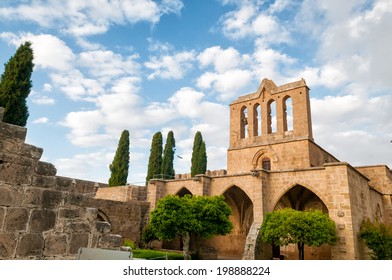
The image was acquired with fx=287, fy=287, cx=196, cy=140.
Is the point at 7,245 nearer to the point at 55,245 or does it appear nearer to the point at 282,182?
the point at 55,245

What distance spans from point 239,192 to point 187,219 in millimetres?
6794

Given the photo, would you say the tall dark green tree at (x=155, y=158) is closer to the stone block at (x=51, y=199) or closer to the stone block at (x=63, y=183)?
the stone block at (x=63, y=183)

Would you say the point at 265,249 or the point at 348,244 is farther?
the point at 265,249

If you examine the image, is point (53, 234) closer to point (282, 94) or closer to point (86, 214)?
point (86, 214)

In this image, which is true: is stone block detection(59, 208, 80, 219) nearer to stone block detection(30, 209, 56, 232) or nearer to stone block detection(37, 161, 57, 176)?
stone block detection(30, 209, 56, 232)

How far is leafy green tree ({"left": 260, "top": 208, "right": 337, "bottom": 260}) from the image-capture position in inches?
468

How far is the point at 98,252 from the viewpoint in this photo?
3852 mm

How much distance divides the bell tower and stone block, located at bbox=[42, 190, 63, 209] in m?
17.2

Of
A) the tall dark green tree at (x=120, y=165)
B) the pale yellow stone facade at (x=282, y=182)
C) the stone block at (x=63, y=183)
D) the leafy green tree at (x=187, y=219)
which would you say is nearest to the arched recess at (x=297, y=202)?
the pale yellow stone facade at (x=282, y=182)

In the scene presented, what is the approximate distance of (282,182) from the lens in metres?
15.2

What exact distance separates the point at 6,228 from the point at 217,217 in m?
11.7

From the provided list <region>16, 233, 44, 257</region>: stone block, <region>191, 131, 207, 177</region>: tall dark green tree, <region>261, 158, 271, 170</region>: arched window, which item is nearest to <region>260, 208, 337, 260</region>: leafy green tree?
<region>261, 158, 271, 170</region>: arched window

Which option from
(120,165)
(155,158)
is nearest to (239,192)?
(155,158)

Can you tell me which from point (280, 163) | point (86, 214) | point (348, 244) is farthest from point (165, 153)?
point (86, 214)
